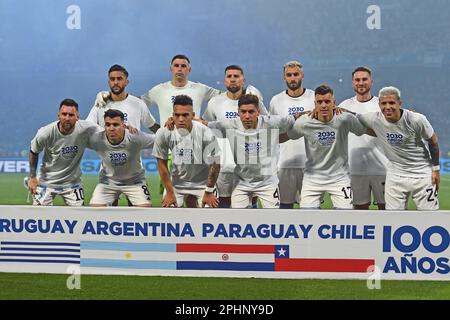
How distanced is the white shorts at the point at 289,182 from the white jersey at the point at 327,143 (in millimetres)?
409

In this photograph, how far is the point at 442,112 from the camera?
833 inches

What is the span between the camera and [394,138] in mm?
6340

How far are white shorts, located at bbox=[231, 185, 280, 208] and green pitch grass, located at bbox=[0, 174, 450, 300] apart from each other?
3.25ft

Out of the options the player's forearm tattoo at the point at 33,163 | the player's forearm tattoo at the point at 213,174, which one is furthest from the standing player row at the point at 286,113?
the player's forearm tattoo at the point at 33,163

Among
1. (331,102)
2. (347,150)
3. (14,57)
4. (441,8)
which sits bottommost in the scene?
(347,150)

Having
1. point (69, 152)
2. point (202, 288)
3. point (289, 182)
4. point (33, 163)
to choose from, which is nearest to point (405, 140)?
point (289, 182)

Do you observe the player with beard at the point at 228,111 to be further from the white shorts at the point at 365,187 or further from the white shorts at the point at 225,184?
the white shorts at the point at 365,187

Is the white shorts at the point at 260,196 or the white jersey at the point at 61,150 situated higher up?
the white jersey at the point at 61,150

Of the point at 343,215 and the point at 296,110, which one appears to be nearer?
the point at 343,215

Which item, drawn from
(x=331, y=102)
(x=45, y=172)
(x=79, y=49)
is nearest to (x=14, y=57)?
(x=79, y=49)

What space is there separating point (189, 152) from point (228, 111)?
0.69 meters

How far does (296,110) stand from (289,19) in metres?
17.4

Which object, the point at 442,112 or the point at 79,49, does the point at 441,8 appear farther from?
the point at 79,49

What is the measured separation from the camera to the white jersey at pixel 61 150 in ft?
21.2
